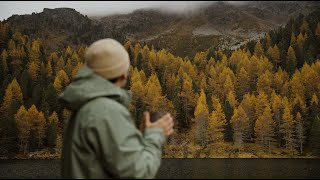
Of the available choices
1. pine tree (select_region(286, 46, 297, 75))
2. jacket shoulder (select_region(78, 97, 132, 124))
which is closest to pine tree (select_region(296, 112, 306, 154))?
pine tree (select_region(286, 46, 297, 75))

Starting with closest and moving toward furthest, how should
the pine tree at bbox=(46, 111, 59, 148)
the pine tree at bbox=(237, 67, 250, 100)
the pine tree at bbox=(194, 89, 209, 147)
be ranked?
1. the pine tree at bbox=(46, 111, 59, 148)
2. the pine tree at bbox=(194, 89, 209, 147)
3. the pine tree at bbox=(237, 67, 250, 100)

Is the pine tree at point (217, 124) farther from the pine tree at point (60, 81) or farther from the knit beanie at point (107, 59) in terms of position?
the knit beanie at point (107, 59)

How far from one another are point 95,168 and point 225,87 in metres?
124

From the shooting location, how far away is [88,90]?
11.1ft

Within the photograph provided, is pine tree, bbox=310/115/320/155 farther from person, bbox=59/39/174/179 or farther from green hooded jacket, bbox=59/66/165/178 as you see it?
green hooded jacket, bbox=59/66/165/178

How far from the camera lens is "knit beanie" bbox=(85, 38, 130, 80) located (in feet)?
11.7

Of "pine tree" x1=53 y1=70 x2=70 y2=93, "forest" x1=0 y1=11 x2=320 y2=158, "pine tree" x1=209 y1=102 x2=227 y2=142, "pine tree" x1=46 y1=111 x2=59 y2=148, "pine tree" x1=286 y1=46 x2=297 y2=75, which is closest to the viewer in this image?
"pine tree" x1=46 y1=111 x2=59 y2=148

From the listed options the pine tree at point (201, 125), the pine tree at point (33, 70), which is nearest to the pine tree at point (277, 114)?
the pine tree at point (201, 125)

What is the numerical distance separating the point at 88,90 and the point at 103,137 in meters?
0.49

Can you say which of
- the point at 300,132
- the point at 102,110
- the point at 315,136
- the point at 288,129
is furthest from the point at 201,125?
the point at 102,110

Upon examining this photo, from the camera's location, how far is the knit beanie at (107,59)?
11.7 feet

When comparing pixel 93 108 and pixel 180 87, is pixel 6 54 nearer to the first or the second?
pixel 180 87

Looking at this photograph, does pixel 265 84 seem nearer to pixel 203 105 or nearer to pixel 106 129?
pixel 203 105

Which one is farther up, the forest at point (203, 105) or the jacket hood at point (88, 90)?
the jacket hood at point (88, 90)
